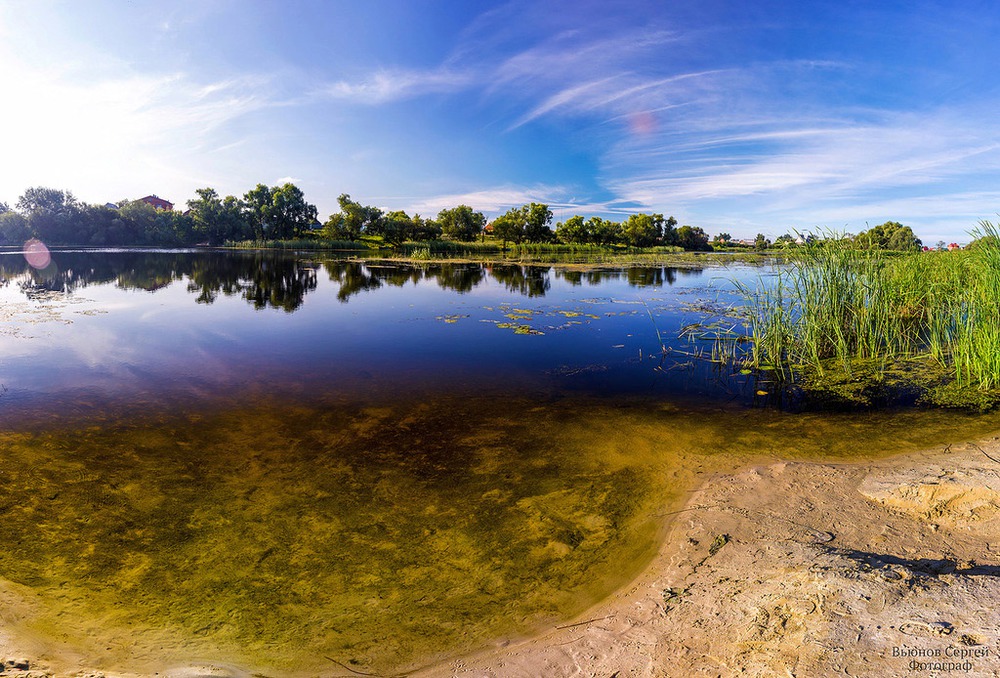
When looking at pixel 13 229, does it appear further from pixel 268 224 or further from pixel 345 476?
pixel 345 476

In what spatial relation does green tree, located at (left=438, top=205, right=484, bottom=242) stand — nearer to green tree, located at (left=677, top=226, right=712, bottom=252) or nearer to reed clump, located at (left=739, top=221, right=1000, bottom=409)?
green tree, located at (left=677, top=226, right=712, bottom=252)

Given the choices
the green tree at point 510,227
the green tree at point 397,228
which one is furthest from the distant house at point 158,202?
the green tree at point 510,227

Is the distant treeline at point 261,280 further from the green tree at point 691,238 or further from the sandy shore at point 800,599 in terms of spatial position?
the green tree at point 691,238

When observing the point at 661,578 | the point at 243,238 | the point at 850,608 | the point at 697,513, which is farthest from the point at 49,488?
the point at 243,238

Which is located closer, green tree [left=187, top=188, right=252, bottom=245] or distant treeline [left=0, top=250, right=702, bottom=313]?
distant treeline [left=0, top=250, right=702, bottom=313]

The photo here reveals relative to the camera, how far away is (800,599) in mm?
3201

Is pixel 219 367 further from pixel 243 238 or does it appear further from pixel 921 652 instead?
pixel 243 238

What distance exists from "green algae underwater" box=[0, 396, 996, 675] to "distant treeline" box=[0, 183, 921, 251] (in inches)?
2540

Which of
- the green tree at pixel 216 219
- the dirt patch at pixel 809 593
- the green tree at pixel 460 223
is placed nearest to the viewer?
the dirt patch at pixel 809 593

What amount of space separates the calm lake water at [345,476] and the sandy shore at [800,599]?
32 cm

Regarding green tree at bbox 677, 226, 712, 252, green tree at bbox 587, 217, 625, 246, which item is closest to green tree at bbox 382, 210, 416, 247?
green tree at bbox 587, 217, 625, 246

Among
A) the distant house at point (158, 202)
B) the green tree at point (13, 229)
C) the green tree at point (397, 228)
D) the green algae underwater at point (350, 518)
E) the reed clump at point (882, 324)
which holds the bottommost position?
the green algae underwater at point (350, 518)

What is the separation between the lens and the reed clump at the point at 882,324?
853cm

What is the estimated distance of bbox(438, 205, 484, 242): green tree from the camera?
9675 centimetres
